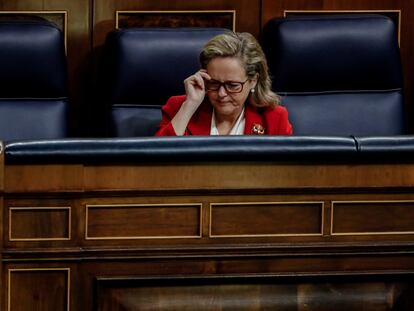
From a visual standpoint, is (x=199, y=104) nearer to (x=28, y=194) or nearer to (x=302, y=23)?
(x=302, y=23)

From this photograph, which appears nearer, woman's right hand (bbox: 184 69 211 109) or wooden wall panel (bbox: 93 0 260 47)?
woman's right hand (bbox: 184 69 211 109)

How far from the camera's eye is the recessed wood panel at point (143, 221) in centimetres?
143

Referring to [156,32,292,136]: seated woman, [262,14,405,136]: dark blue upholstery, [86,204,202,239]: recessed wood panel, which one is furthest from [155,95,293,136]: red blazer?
[86,204,202,239]: recessed wood panel

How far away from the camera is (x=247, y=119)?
191 cm

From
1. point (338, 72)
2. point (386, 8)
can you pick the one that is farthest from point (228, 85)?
point (386, 8)

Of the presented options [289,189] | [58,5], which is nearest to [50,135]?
[58,5]

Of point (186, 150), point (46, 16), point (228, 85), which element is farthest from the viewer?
point (46, 16)

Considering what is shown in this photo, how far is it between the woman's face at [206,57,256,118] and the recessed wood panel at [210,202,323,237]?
1.40 feet

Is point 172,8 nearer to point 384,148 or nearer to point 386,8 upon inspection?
point 386,8

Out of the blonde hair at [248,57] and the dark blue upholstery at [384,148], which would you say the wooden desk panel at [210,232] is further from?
the blonde hair at [248,57]

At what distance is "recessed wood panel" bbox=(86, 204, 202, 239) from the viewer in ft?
4.69

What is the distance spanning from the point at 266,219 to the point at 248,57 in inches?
19.3

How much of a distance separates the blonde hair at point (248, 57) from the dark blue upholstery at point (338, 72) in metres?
0.16

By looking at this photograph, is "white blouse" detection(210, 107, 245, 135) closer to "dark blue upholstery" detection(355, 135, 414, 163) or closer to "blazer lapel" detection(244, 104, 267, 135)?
"blazer lapel" detection(244, 104, 267, 135)
